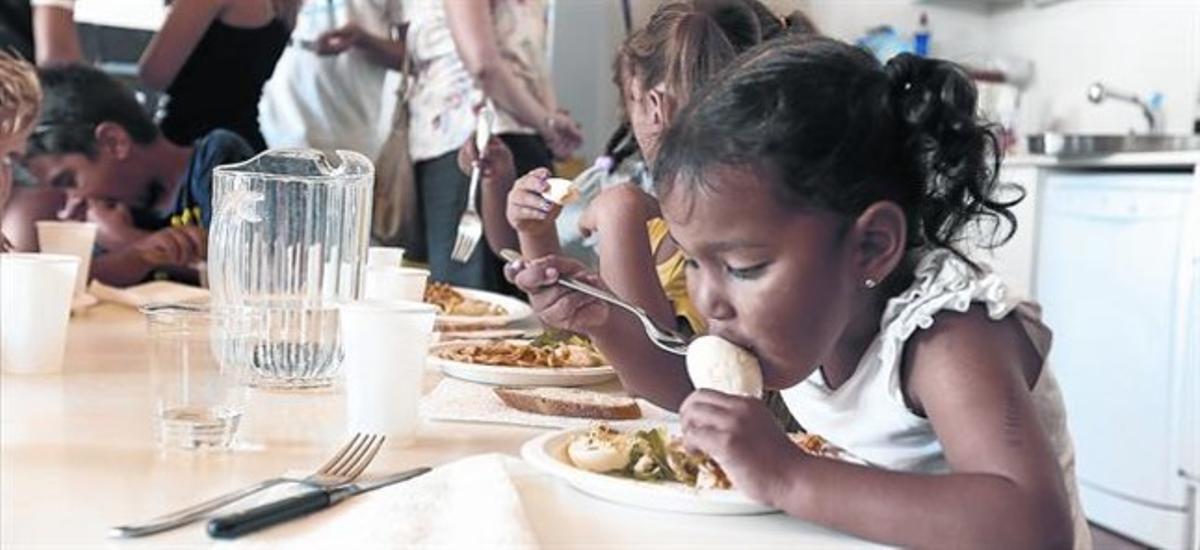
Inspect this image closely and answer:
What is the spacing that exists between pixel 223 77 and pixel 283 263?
1179 millimetres

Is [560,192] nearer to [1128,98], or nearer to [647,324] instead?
[647,324]

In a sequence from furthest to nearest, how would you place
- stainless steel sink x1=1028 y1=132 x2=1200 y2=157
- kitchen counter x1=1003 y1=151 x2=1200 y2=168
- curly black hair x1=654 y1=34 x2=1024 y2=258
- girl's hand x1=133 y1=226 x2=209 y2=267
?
1. stainless steel sink x1=1028 y1=132 x2=1200 y2=157
2. kitchen counter x1=1003 y1=151 x2=1200 y2=168
3. girl's hand x1=133 y1=226 x2=209 y2=267
4. curly black hair x1=654 y1=34 x2=1024 y2=258

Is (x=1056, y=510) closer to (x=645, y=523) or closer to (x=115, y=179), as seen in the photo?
(x=645, y=523)

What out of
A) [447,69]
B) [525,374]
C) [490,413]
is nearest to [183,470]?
[490,413]

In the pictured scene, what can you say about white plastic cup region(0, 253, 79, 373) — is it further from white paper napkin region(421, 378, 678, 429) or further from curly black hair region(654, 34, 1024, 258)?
curly black hair region(654, 34, 1024, 258)

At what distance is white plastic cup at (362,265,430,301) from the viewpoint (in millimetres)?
1206

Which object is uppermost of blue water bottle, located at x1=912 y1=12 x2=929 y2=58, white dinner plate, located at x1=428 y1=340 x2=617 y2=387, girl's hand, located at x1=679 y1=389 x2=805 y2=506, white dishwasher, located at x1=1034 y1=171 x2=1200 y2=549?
blue water bottle, located at x1=912 y1=12 x2=929 y2=58

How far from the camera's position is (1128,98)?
328 centimetres

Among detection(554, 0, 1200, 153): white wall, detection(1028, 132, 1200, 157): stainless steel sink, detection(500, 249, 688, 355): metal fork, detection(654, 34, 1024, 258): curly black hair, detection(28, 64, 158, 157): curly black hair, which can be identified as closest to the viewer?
detection(654, 34, 1024, 258): curly black hair

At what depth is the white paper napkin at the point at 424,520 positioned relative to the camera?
2.02 ft

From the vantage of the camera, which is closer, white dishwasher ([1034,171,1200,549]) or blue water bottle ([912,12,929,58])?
white dishwasher ([1034,171,1200,549])

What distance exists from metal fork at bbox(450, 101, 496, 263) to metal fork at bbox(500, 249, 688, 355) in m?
0.41

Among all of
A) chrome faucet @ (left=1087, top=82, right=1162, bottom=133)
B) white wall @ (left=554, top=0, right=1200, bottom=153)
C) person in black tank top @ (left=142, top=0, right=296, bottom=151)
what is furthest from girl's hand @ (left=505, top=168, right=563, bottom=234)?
chrome faucet @ (left=1087, top=82, right=1162, bottom=133)

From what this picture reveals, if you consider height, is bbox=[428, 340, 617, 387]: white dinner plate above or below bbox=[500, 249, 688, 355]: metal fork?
below
